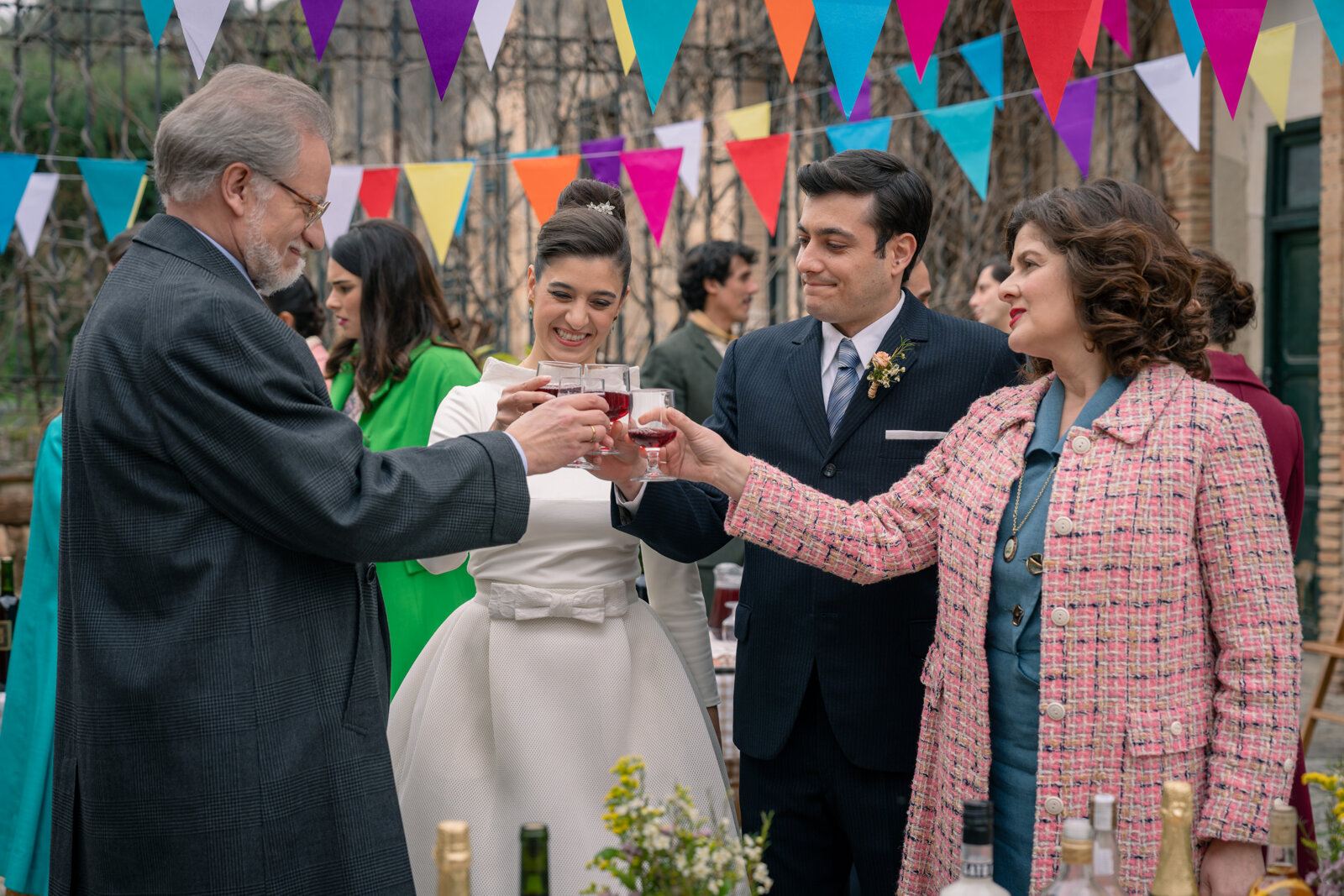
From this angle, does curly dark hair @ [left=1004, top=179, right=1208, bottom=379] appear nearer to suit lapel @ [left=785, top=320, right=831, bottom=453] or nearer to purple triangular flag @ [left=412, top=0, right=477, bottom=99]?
suit lapel @ [left=785, top=320, right=831, bottom=453]

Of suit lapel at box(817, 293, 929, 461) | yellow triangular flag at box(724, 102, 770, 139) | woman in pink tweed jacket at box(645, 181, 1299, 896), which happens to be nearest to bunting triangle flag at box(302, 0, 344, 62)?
suit lapel at box(817, 293, 929, 461)

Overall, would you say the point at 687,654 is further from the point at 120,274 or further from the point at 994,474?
the point at 120,274

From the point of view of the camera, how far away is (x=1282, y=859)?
147 cm

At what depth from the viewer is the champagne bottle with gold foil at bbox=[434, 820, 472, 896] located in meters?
1.26

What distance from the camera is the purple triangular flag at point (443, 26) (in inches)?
117

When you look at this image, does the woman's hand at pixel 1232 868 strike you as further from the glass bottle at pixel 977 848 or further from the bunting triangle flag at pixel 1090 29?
the bunting triangle flag at pixel 1090 29

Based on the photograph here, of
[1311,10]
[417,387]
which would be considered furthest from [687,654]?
[1311,10]

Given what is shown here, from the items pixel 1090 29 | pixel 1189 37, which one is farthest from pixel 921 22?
pixel 1189 37

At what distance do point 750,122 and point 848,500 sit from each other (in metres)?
3.18

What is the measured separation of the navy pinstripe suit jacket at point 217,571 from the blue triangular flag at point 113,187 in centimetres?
322

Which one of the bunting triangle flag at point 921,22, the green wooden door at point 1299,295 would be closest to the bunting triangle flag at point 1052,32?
the bunting triangle flag at point 921,22

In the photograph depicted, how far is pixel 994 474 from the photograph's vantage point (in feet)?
6.81

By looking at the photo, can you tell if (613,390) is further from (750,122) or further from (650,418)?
(750,122)

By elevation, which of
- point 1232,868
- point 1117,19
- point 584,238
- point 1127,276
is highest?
point 1117,19
